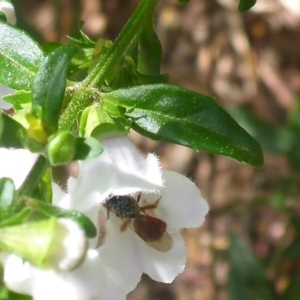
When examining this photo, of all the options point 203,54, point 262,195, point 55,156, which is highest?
point 55,156

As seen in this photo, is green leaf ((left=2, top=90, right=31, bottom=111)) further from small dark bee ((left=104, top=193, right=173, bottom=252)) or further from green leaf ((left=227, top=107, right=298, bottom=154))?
green leaf ((left=227, top=107, right=298, bottom=154))

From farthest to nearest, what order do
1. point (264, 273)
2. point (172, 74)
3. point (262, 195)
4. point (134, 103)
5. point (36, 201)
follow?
point (172, 74) → point (262, 195) → point (264, 273) → point (134, 103) → point (36, 201)

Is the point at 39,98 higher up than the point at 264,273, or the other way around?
the point at 39,98

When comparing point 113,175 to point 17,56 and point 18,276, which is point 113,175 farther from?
point 17,56

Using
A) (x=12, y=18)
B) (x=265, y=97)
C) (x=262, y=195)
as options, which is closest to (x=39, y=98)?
(x=12, y=18)

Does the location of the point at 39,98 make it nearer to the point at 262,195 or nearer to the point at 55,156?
the point at 55,156

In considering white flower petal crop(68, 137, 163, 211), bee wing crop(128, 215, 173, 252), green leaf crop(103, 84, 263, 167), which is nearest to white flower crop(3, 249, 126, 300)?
white flower petal crop(68, 137, 163, 211)

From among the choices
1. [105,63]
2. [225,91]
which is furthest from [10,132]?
[225,91]
